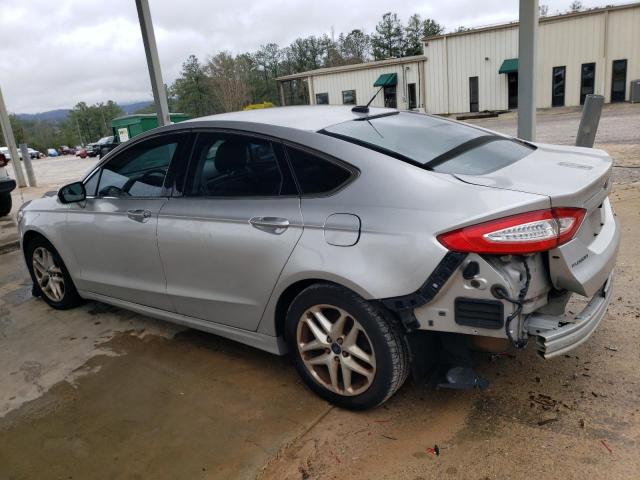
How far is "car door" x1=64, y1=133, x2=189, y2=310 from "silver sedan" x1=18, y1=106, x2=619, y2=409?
0.05 ft

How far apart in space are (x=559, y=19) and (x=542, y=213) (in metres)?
32.0

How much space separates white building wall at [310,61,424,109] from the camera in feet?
112

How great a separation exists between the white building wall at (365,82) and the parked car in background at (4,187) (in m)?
26.2

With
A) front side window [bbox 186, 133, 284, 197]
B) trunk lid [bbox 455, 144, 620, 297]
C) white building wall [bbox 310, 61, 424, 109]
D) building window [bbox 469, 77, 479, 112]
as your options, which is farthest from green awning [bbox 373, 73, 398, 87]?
trunk lid [bbox 455, 144, 620, 297]

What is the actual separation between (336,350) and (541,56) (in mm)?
32198

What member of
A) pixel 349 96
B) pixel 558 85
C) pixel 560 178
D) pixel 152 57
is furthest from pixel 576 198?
pixel 349 96

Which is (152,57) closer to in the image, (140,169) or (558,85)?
(140,169)

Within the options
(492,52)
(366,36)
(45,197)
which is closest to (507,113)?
(492,52)

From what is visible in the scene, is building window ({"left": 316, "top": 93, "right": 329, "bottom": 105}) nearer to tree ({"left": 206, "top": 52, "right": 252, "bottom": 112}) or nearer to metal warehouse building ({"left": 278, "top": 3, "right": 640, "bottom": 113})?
metal warehouse building ({"left": 278, "top": 3, "right": 640, "bottom": 113})

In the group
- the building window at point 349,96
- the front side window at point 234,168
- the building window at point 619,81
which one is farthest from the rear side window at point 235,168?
the building window at point 349,96

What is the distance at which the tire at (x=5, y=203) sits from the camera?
31.1ft

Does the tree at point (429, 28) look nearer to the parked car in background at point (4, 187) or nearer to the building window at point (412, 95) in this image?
the building window at point (412, 95)

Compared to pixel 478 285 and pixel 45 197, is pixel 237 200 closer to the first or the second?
pixel 478 285

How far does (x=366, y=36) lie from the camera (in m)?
62.6
